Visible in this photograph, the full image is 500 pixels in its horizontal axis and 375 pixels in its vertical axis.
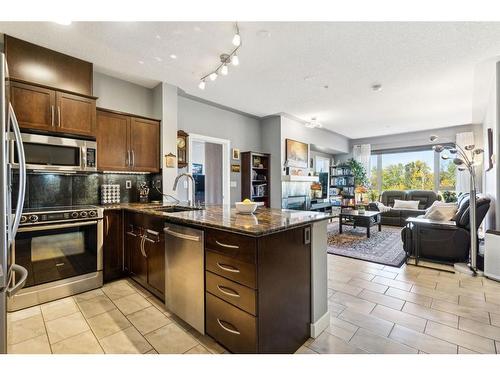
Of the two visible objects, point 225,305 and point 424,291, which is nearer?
point 225,305

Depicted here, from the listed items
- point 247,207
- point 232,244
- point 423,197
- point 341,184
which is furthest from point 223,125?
point 423,197

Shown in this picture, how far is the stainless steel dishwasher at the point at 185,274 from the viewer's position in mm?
1765

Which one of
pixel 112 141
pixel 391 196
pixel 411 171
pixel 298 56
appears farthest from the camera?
pixel 411 171

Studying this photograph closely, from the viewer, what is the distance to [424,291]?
259 cm

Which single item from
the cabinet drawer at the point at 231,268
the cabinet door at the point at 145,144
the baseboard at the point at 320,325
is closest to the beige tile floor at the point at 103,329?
the cabinet drawer at the point at 231,268

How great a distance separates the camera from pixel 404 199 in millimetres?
6980

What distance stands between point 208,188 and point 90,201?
2.27 meters

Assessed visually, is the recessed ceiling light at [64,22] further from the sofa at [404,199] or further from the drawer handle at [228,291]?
the sofa at [404,199]

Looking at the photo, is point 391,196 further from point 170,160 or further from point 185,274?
point 185,274

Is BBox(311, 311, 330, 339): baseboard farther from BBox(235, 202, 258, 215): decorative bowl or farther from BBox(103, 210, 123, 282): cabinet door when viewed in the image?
BBox(103, 210, 123, 282): cabinet door

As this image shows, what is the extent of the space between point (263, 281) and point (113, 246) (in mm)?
2251

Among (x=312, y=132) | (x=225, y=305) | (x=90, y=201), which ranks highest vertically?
(x=312, y=132)

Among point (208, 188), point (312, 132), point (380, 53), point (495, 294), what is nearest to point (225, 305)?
point (495, 294)

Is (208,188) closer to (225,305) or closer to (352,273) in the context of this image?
(352,273)
